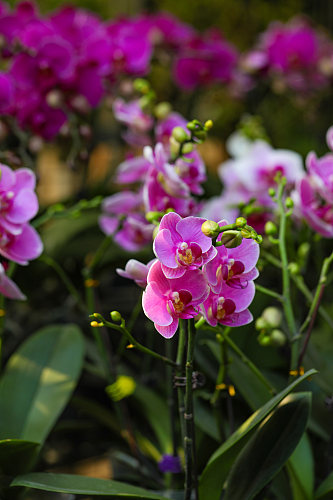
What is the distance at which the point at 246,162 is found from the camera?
2.06 feet

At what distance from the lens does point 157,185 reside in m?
0.46

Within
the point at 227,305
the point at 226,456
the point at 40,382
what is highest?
the point at 227,305

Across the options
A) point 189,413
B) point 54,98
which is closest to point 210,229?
point 189,413

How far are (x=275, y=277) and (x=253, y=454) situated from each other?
0.41 m

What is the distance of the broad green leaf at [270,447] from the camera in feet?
1.26

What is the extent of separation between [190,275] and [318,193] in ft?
0.72

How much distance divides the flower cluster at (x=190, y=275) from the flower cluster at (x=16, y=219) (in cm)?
13

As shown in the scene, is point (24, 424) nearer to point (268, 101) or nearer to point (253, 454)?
point (253, 454)

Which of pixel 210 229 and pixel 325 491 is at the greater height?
pixel 210 229

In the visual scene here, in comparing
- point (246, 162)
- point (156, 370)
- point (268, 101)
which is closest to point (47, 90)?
point (246, 162)

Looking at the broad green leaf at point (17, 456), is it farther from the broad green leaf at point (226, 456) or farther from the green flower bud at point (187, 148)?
the green flower bud at point (187, 148)

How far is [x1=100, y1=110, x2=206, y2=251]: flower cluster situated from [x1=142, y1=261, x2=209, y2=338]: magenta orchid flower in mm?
130

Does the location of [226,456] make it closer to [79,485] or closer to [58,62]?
[79,485]

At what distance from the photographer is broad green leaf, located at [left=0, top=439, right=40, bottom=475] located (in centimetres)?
40
